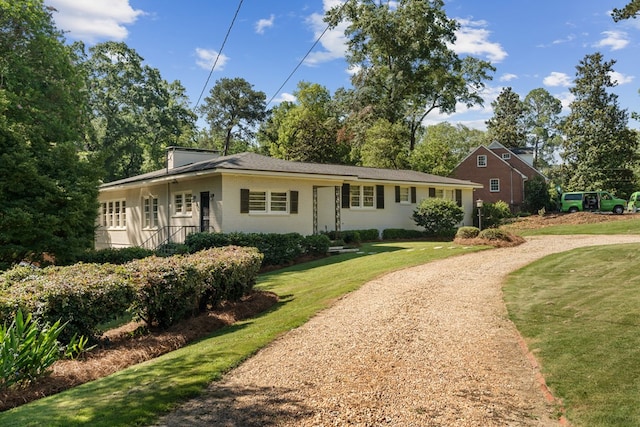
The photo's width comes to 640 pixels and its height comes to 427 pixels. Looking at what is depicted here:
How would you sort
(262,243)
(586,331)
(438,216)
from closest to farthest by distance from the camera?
(586,331)
(262,243)
(438,216)

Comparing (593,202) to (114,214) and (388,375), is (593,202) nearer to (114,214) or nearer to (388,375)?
(114,214)

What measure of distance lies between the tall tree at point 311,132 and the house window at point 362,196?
1987cm

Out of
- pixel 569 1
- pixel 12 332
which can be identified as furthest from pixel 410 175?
pixel 12 332

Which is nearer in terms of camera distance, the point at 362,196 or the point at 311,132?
the point at 362,196

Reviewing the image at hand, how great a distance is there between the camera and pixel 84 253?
14.9 metres

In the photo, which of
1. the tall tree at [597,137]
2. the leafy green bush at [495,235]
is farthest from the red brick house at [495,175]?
the leafy green bush at [495,235]

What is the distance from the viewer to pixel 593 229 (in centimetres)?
2370

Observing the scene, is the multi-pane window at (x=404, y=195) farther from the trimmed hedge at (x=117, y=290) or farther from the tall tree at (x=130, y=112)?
the tall tree at (x=130, y=112)

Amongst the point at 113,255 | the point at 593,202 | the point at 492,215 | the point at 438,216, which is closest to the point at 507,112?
the point at 593,202

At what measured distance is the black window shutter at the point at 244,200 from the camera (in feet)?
58.1

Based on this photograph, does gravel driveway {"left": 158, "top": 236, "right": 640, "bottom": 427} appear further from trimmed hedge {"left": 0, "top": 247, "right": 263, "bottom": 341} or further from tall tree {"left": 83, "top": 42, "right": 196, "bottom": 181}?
tall tree {"left": 83, "top": 42, "right": 196, "bottom": 181}

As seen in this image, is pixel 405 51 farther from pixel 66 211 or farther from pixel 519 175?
pixel 66 211

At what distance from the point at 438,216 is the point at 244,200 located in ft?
34.2

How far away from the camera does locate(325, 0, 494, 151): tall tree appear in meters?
37.5
